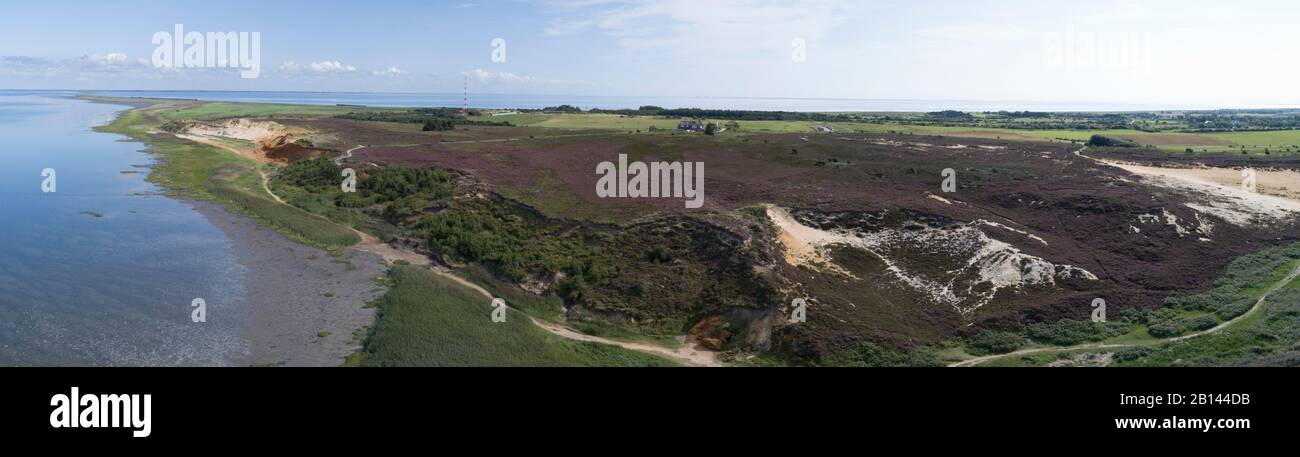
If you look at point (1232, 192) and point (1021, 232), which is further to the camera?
point (1232, 192)

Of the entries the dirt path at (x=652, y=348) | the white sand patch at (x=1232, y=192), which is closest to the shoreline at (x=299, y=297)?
the dirt path at (x=652, y=348)

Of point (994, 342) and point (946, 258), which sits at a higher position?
point (946, 258)

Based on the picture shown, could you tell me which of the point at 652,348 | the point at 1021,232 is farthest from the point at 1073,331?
the point at 652,348

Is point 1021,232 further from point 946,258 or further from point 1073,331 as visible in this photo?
point 1073,331

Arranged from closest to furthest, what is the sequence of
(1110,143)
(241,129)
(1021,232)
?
(1021,232) < (1110,143) < (241,129)

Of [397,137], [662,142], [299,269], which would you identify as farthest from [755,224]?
[397,137]

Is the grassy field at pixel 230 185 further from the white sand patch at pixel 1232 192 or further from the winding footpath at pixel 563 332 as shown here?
the white sand patch at pixel 1232 192

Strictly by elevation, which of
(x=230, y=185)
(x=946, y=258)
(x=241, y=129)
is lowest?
(x=946, y=258)
